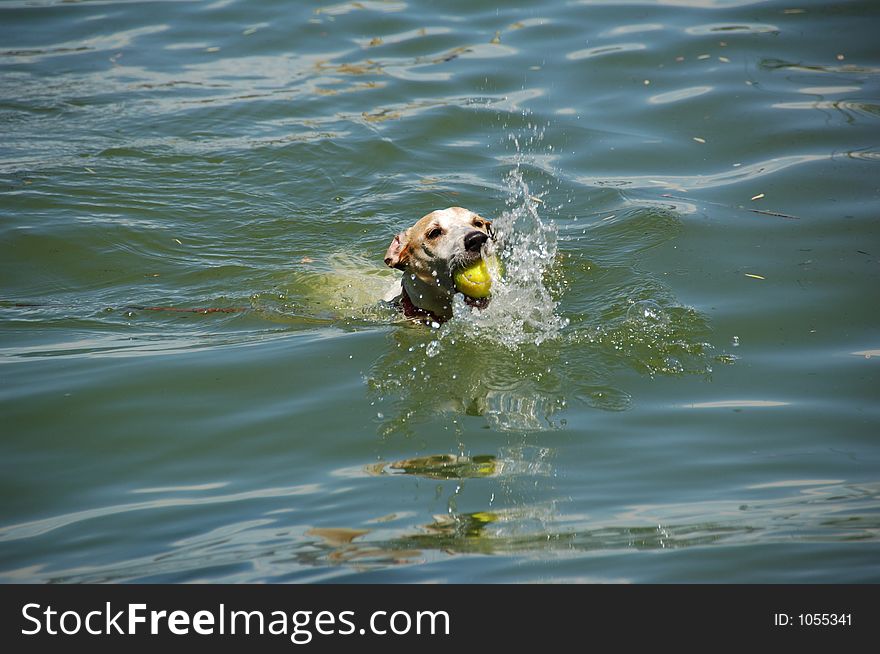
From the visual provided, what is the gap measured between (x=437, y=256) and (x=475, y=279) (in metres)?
0.33

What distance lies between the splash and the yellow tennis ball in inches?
3.9

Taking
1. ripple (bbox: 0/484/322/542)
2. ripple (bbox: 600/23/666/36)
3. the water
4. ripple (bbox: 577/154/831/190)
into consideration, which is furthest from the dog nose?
ripple (bbox: 600/23/666/36)

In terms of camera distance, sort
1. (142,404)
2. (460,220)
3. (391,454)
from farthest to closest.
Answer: (460,220), (142,404), (391,454)

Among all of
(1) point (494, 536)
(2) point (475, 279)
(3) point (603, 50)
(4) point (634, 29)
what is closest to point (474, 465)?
(1) point (494, 536)

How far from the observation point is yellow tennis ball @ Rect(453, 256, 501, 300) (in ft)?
22.9

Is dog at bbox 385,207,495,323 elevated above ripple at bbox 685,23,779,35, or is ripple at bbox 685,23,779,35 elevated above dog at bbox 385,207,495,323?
ripple at bbox 685,23,779,35

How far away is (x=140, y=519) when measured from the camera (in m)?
4.90

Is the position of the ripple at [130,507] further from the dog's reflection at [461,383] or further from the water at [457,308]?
the dog's reflection at [461,383]

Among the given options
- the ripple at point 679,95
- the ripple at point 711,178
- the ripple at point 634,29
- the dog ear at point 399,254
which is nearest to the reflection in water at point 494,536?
the dog ear at point 399,254

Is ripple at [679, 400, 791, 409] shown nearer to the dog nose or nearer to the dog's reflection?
the dog's reflection

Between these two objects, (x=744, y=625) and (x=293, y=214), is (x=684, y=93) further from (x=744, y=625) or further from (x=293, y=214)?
(x=744, y=625)

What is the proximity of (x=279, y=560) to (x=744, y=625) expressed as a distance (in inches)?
82.1

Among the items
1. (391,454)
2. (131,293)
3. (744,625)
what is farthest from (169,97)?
(744,625)

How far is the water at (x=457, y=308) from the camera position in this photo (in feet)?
15.6
